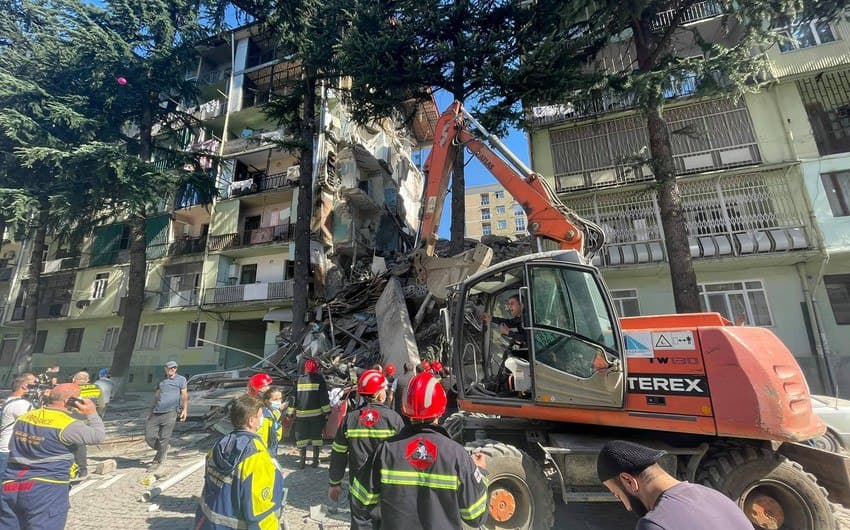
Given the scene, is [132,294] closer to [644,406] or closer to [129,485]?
[129,485]

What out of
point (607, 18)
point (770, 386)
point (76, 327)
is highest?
point (607, 18)

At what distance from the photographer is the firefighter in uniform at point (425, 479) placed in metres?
2.05

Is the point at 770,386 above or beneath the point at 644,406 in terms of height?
above

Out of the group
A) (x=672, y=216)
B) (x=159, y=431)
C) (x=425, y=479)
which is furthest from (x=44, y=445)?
(x=672, y=216)

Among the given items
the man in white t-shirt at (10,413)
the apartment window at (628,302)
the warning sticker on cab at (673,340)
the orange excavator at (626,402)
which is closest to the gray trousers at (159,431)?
the man in white t-shirt at (10,413)

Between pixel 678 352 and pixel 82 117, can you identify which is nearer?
pixel 678 352

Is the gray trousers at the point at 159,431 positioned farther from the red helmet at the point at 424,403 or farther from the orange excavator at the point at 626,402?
the red helmet at the point at 424,403

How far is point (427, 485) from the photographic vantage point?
2068 mm

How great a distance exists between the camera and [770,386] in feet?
10.7

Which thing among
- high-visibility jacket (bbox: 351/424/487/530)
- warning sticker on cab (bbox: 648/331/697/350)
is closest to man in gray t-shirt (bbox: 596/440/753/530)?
high-visibility jacket (bbox: 351/424/487/530)

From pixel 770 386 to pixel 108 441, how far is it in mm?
11505

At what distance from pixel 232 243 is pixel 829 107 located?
27.6 metres

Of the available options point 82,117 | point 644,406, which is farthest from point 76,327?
point 644,406

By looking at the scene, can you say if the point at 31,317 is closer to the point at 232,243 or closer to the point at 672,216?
the point at 232,243
